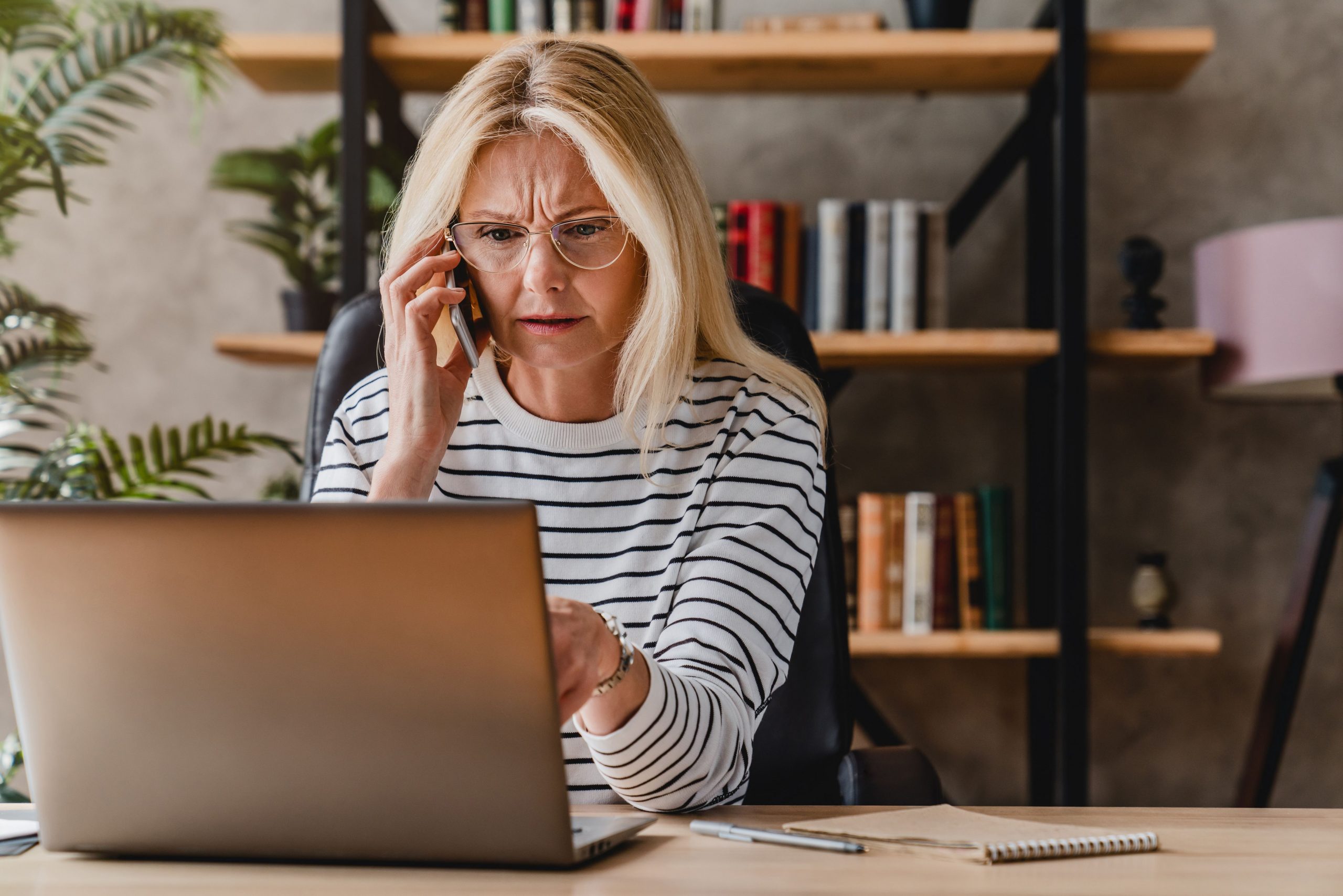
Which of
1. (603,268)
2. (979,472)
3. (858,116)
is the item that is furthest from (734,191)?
(603,268)

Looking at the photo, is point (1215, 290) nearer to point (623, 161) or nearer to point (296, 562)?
point (623, 161)

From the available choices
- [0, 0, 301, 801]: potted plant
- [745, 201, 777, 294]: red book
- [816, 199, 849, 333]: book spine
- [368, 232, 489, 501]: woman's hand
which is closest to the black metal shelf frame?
[0, 0, 301, 801]: potted plant

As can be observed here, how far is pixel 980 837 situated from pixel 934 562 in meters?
1.35

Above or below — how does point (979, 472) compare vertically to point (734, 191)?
below

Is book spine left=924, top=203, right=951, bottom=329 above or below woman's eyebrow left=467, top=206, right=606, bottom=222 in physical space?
above

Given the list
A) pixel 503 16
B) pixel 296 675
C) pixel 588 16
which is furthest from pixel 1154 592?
pixel 296 675

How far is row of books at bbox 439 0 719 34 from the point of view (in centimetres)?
195

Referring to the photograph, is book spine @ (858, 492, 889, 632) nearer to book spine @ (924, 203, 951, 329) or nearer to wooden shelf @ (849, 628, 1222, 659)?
wooden shelf @ (849, 628, 1222, 659)

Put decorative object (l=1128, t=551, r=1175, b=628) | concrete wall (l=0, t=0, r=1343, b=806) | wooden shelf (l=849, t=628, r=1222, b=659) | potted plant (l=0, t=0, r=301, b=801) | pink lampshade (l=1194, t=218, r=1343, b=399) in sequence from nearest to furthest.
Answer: potted plant (l=0, t=0, r=301, b=801)
pink lampshade (l=1194, t=218, r=1343, b=399)
wooden shelf (l=849, t=628, r=1222, b=659)
decorative object (l=1128, t=551, r=1175, b=628)
concrete wall (l=0, t=0, r=1343, b=806)

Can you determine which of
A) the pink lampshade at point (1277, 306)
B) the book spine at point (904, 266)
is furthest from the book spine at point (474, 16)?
the pink lampshade at point (1277, 306)

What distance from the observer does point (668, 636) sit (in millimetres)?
864

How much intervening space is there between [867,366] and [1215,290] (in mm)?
588

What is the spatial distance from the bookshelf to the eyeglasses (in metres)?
0.86

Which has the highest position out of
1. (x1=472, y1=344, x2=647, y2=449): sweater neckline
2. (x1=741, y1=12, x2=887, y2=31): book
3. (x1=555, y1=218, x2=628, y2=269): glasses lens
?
(x1=741, y1=12, x2=887, y2=31): book
